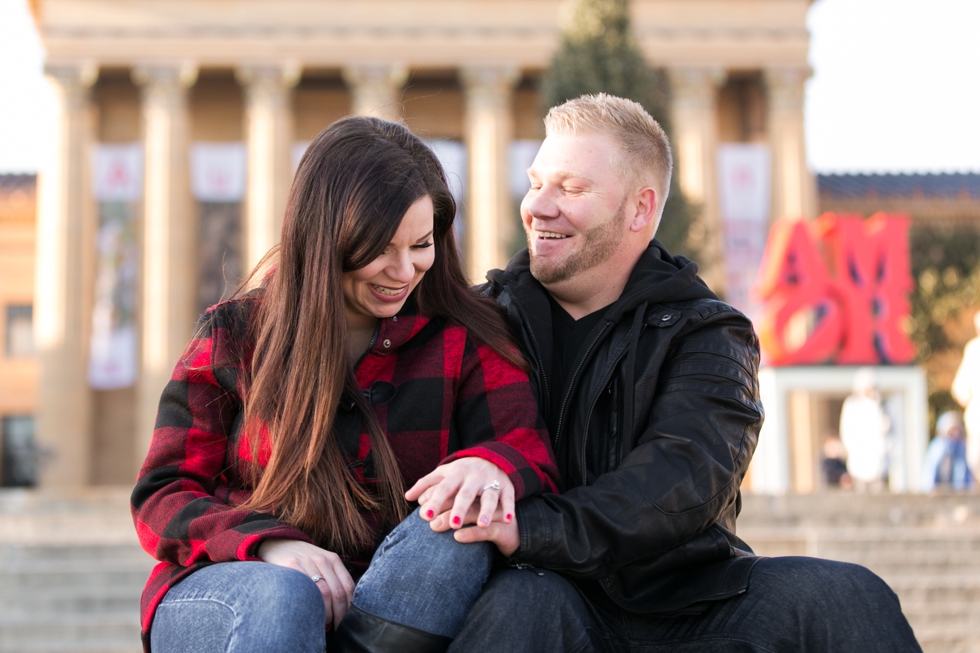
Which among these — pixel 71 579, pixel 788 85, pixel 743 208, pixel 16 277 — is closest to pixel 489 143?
pixel 743 208

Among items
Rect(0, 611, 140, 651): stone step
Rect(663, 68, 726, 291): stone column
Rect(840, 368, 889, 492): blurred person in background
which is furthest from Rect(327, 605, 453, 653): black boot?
Rect(663, 68, 726, 291): stone column

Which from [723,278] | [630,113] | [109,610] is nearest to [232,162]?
[723,278]

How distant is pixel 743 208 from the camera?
25.4 m

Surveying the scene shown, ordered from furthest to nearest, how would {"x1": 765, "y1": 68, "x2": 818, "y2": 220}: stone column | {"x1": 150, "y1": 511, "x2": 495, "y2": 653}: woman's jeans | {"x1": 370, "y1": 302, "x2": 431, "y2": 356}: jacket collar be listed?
{"x1": 765, "y1": 68, "x2": 818, "y2": 220}: stone column → {"x1": 370, "y1": 302, "x2": 431, "y2": 356}: jacket collar → {"x1": 150, "y1": 511, "x2": 495, "y2": 653}: woman's jeans

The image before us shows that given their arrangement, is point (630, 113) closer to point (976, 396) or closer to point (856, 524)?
point (976, 396)

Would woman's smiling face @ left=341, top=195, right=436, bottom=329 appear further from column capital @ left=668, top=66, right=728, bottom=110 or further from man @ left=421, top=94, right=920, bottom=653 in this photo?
column capital @ left=668, top=66, right=728, bottom=110

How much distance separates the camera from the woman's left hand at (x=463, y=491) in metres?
2.36

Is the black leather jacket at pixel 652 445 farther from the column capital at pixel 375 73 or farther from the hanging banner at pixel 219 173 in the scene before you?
the column capital at pixel 375 73

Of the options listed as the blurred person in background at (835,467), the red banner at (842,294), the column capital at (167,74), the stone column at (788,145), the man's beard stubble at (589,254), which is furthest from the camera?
the stone column at (788,145)

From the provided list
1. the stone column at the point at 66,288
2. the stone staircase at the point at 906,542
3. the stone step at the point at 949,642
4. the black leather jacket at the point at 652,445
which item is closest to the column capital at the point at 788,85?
the stone column at the point at 66,288

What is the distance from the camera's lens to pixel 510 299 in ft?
11.0

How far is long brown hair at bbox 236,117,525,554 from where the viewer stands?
2.58 metres

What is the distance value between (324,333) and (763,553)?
8.38 meters

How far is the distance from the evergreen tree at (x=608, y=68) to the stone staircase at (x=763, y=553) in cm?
488
